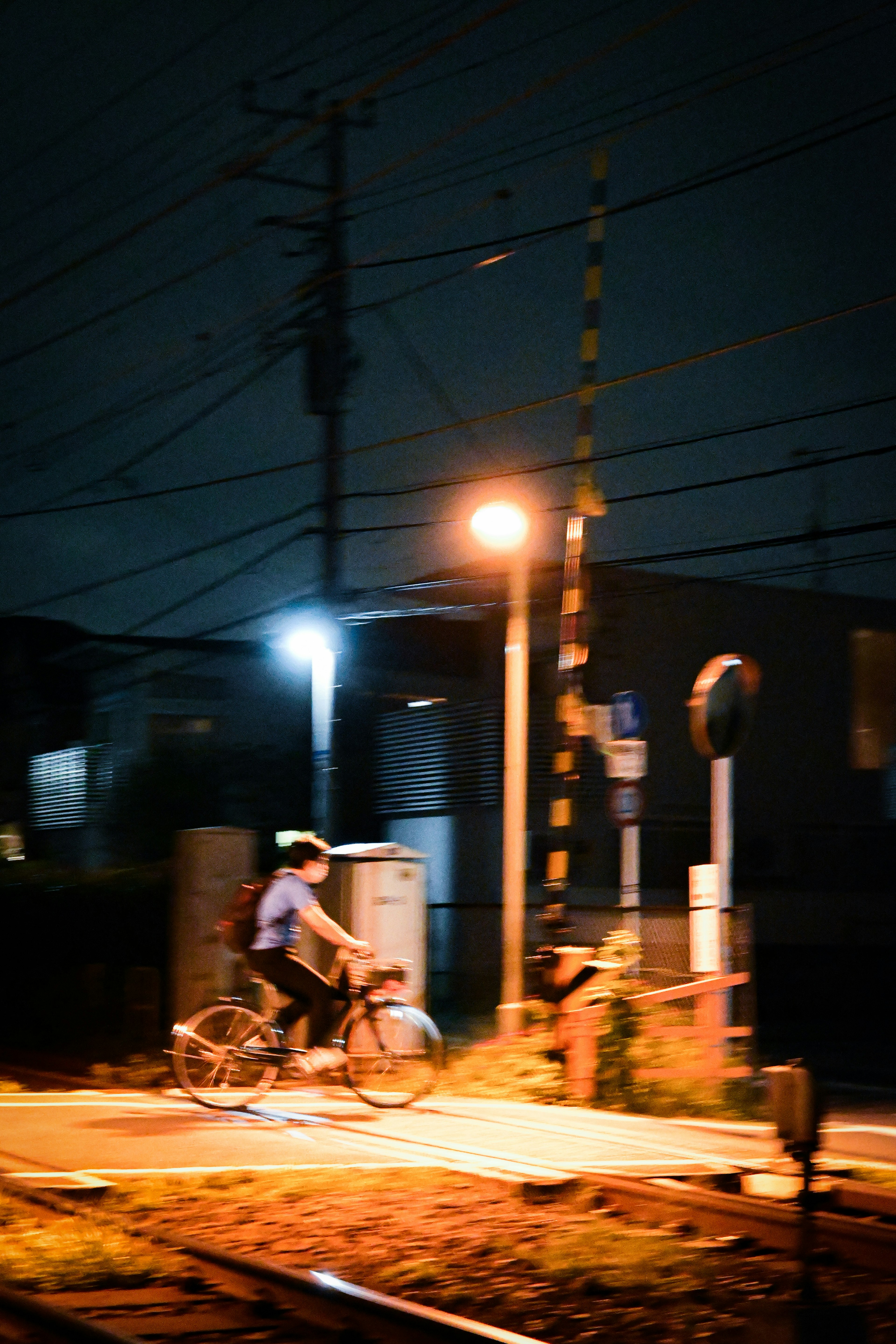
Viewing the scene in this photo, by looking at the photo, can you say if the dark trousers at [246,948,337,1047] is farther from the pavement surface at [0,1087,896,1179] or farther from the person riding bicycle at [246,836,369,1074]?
the pavement surface at [0,1087,896,1179]

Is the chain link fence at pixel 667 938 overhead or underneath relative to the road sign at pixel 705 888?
underneath

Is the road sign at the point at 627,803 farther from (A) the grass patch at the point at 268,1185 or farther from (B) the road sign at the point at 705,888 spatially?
(A) the grass patch at the point at 268,1185

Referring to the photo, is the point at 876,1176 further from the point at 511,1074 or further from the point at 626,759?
the point at 626,759

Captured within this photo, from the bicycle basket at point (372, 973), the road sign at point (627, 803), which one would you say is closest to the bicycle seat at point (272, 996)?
the bicycle basket at point (372, 973)

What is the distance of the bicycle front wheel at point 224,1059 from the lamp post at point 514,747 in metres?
3.12

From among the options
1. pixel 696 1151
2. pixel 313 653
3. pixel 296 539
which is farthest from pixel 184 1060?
pixel 313 653

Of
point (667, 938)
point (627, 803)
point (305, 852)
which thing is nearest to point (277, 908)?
point (305, 852)

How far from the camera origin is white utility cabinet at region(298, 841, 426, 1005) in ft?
44.1

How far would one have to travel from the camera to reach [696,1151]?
29.0ft

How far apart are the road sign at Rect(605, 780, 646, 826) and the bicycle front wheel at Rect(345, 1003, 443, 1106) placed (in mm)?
2749

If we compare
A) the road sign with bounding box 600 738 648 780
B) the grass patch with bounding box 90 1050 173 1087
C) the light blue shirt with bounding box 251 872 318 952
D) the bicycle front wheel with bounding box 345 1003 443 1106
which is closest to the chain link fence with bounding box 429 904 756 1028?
the road sign with bounding box 600 738 648 780

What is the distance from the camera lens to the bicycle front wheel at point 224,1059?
33.9ft

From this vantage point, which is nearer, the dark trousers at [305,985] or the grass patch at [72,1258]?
the grass patch at [72,1258]

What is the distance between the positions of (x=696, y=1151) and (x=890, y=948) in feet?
66.9
